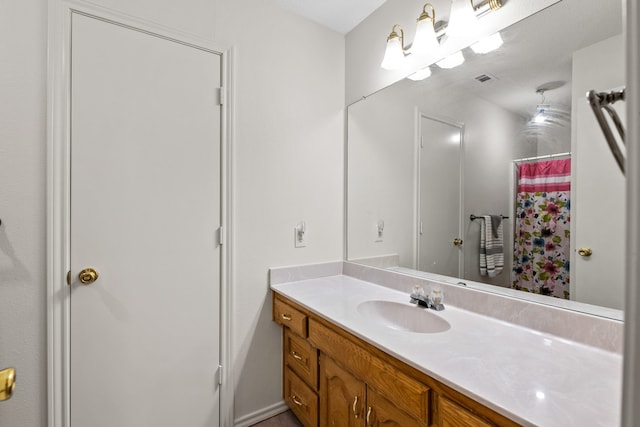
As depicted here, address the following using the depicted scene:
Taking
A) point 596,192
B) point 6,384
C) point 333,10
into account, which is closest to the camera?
point 6,384

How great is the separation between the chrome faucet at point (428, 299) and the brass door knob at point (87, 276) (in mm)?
1419

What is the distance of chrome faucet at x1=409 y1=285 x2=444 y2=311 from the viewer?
133cm

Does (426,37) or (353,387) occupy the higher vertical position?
(426,37)

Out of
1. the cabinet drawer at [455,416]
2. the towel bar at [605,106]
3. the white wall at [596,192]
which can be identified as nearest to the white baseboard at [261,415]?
the cabinet drawer at [455,416]

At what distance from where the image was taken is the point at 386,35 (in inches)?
66.9

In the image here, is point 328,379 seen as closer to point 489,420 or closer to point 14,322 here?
point 489,420

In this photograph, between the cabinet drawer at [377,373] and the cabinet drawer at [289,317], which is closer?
the cabinet drawer at [377,373]

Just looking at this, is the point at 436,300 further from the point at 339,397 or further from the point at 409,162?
the point at 409,162

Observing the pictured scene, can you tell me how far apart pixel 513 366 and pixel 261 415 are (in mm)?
1430

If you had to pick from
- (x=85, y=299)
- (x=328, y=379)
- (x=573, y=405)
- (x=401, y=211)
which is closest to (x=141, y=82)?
(x=85, y=299)

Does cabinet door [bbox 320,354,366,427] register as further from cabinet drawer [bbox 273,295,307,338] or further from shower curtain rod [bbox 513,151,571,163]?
shower curtain rod [bbox 513,151,571,163]

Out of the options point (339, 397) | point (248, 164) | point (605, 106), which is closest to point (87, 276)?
point (248, 164)

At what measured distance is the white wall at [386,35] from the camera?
46.1 inches

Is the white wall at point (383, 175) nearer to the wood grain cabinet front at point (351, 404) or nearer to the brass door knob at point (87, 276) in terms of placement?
the wood grain cabinet front at point (351, 404)
